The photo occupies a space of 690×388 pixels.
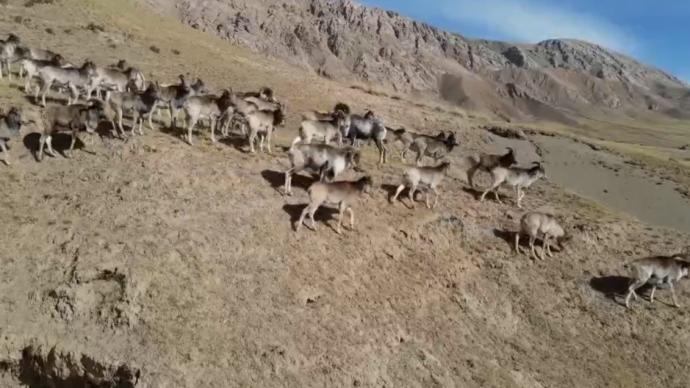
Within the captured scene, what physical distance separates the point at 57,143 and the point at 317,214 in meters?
7.28

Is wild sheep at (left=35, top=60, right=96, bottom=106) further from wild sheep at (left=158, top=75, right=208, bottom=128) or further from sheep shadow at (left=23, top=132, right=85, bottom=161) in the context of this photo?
sheep shadow at (left=23, top=132, right=85, bottom=161)

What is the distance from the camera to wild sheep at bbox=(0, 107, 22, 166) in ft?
49.9

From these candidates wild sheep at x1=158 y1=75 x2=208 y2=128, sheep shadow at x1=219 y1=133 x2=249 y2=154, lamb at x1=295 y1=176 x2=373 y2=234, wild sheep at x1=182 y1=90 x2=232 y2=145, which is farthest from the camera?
wild sheep at x1=158 y1=75 x2=208 y2=128

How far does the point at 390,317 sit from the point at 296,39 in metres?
99.8

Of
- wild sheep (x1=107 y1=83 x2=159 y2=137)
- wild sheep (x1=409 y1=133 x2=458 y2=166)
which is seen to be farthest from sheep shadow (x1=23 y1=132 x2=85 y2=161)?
wild sheep (x1=409 y1=133 x2=458 y2=166)

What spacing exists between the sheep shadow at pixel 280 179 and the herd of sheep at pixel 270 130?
49 centimetres

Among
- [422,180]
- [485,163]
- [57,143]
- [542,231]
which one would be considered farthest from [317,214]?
[485,163]

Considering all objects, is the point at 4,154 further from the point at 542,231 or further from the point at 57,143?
the point at 542,231

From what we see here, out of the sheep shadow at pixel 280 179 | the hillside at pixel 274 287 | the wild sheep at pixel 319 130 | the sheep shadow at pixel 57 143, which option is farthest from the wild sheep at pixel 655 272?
the sheep shadow at pixel 57 143

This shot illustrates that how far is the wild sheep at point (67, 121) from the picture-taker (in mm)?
15719

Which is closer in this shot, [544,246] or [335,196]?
[335,196]

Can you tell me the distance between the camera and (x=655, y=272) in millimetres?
16141

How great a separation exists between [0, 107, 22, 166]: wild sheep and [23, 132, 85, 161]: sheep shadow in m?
0.47

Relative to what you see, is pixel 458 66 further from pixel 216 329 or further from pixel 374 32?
pixel 216 329
